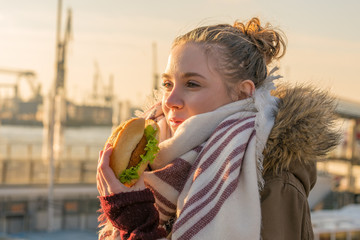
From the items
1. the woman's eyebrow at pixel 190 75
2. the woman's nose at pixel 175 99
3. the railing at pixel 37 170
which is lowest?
the railing at pixel 37 170

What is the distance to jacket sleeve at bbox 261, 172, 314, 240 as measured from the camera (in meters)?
1.30

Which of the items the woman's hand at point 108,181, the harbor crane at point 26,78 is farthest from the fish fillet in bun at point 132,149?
the harbor crane at point 26,78

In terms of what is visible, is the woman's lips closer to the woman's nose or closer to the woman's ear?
the woman's nose

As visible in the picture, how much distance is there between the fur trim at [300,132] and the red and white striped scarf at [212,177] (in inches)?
3.3

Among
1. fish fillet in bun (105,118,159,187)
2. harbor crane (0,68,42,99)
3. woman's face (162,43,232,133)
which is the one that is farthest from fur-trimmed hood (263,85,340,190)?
harbor crane (0,68,42,99)

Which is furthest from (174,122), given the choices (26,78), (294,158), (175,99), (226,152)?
(26,78)

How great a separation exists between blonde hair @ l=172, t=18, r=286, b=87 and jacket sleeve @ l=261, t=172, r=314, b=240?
37cm

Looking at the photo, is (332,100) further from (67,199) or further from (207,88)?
(67,199)

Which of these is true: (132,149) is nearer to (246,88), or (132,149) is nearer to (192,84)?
(192,84)

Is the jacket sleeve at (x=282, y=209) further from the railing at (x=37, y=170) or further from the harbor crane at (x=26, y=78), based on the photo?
the harbor crane at (x=26, y=78)

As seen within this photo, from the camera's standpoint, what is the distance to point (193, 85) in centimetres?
146

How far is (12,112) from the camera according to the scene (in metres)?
63.2

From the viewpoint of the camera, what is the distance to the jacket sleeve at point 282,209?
1.30m

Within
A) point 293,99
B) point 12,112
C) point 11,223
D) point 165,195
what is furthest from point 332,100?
point 12,112
